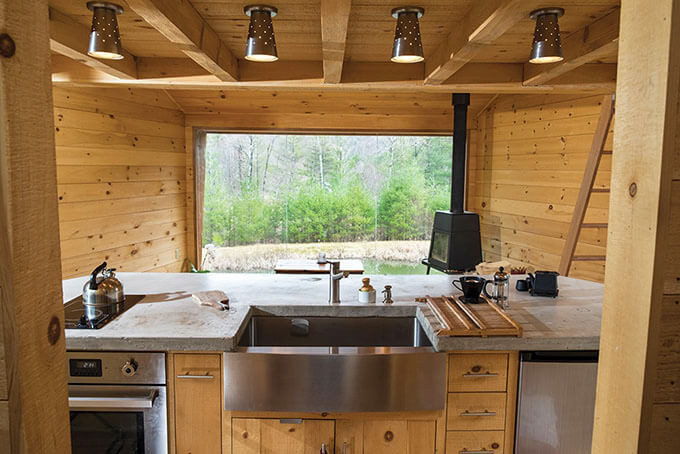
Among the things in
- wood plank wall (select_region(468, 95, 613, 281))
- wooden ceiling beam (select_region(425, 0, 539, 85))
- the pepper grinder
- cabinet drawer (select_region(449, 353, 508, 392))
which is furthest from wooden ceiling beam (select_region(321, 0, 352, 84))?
wood plank wall (select_region(468, 95, 613, 281))

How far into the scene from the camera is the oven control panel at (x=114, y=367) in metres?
1.98

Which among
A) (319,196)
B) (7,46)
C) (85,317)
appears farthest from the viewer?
(319,196)

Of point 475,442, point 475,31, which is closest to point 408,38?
point 475,31

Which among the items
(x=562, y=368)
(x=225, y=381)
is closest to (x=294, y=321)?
(x=225, y=381)

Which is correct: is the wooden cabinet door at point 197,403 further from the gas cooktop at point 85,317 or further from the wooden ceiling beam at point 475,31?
the wooden ceiling beam at point 475,31

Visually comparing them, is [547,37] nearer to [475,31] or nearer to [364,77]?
[475,31]

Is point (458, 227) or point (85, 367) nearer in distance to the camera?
point (85, 367)

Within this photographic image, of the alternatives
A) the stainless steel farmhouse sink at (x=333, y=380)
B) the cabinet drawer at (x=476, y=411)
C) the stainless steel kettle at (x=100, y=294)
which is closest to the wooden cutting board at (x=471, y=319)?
the stainless steel farmhouse sink at (x=333, y=380)

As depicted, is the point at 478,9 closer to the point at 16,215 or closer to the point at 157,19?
the point at 157,19

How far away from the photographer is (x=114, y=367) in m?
1.98

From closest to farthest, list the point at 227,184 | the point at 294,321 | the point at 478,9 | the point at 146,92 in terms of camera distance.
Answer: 1. the point at 478,9
2. the point at 294,321
3. the point at 146,92
4. the point at 227,184

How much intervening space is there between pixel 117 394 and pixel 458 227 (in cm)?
405

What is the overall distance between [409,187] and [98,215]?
3463 millimetres

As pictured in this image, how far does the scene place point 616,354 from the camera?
804 mm
